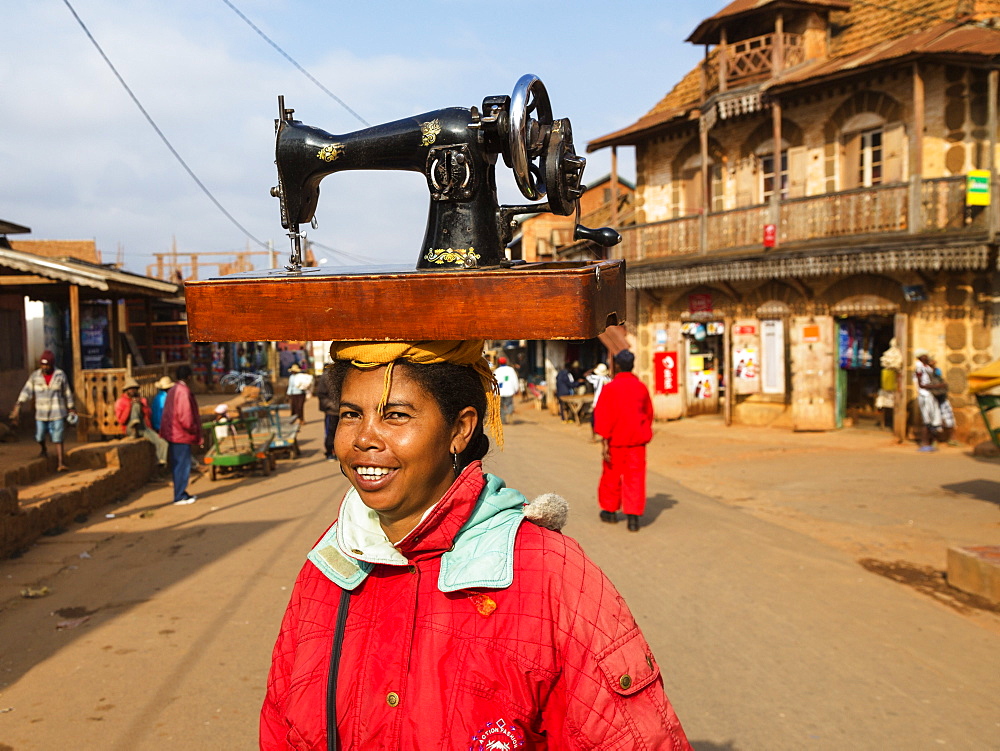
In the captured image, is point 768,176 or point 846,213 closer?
point 846,213

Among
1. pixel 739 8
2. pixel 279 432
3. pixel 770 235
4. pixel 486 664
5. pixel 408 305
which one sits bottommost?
pixel 279 432

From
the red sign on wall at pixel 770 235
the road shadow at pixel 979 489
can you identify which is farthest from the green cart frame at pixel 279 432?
the road shadow at pixel 979 489

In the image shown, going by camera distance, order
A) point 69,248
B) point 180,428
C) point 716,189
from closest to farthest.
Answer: point 180,428 < point 716,189 < point 69,248

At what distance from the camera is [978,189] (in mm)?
13711

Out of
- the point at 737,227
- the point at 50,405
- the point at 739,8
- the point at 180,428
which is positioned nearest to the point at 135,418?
the point at 50,405

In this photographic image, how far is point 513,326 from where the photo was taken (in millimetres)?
1522

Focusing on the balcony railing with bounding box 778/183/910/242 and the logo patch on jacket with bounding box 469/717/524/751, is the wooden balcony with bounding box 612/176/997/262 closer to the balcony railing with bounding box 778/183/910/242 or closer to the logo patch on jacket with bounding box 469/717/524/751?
the balcony railing with bounding box 778/183/910/242

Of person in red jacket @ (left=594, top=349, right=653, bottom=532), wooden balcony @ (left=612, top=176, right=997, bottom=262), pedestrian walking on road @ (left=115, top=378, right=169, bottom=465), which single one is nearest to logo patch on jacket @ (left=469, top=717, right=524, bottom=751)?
person in red jacket @ (left=594, top=349, right=653, bottom=532)

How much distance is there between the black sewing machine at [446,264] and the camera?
1521mm

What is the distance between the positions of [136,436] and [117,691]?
29.5 feet

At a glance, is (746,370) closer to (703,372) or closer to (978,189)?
(703,372)

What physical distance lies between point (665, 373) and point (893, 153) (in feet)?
23.0

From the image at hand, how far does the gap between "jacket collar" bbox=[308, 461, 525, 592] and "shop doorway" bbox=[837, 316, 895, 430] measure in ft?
52.5

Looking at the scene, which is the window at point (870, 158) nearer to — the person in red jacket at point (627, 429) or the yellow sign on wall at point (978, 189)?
the yellow sign on wall at point (978, 189)
